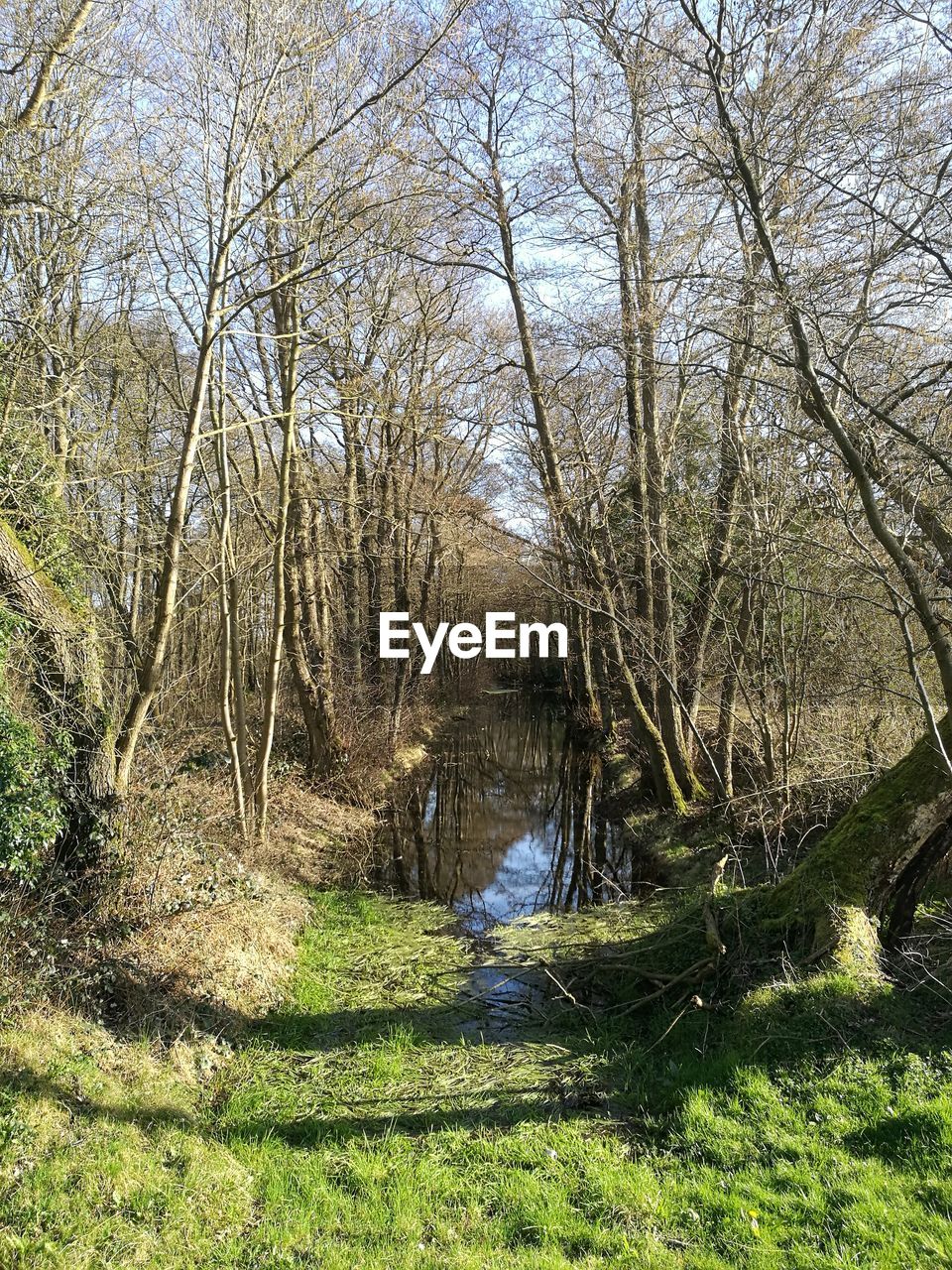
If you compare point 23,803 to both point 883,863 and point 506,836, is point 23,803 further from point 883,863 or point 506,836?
point 506,836

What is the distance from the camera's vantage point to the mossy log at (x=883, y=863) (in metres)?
5.12

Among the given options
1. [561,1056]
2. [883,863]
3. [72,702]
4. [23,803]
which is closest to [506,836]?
[561,1056]

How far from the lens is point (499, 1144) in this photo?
4320 millimetres

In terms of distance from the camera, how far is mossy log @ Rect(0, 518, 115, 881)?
5.43 metres

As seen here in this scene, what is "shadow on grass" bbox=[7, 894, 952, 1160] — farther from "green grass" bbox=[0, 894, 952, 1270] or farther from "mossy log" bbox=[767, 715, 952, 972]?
"mossy log" bbox=[767, 715, 952, 972]

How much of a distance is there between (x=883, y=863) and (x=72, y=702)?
595 cm

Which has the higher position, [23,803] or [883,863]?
[23,803]

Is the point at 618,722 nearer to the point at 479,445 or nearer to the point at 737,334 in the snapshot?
the point at 479,445

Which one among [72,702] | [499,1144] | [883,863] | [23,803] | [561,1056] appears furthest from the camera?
[72,702]

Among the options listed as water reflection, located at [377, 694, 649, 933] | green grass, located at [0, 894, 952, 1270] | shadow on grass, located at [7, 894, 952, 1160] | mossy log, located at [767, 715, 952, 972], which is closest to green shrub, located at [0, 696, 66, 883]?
green grass, located at [0, 894, 952, 1270]

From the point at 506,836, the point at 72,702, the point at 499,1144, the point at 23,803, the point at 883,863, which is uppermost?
the point at 72,702

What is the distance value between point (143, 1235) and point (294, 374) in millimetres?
7677

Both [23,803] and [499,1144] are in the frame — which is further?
[23,803]

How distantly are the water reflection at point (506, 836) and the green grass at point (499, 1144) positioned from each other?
310 cm
